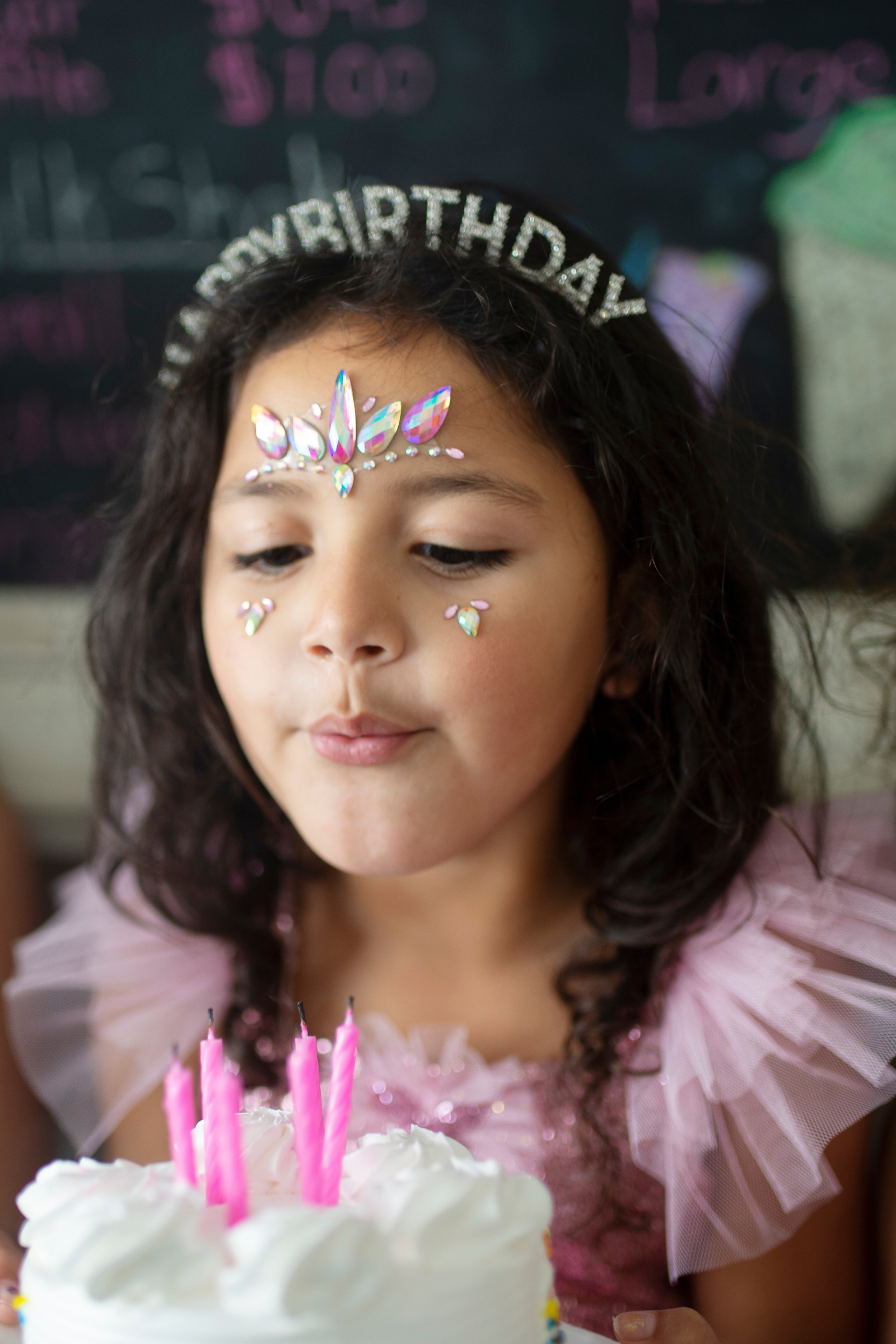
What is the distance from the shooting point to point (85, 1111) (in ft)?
3.58

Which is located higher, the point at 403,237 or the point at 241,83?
the point at 241,83

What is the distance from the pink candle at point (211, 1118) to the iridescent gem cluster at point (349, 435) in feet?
1.36

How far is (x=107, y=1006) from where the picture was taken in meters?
1.12

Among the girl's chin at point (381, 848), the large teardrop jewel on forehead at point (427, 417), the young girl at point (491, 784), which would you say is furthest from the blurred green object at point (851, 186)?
the girl's chin at point (381, 848)

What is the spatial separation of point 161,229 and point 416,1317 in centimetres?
133

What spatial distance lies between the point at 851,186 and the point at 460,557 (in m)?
0.80

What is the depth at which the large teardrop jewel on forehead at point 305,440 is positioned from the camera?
818mm

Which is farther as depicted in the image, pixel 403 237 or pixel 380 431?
pixel 403 237

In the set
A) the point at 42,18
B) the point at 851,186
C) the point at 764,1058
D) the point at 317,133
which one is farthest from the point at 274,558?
the point at 42,18

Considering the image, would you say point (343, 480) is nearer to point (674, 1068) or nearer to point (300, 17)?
point (674, 1068)

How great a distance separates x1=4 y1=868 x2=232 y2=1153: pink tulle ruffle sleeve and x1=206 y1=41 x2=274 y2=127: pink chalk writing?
3.21ft

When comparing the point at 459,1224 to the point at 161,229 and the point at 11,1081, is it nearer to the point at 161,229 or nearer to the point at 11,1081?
the point at 11,1081

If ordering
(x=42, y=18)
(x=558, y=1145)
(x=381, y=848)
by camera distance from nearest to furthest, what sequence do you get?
(x=381, y=848) < (x=558, y=1145) < (x=42, y=18)

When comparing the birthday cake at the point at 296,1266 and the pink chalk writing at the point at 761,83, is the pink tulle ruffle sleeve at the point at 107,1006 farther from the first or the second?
the pink chalk writing at the point at 761,83
